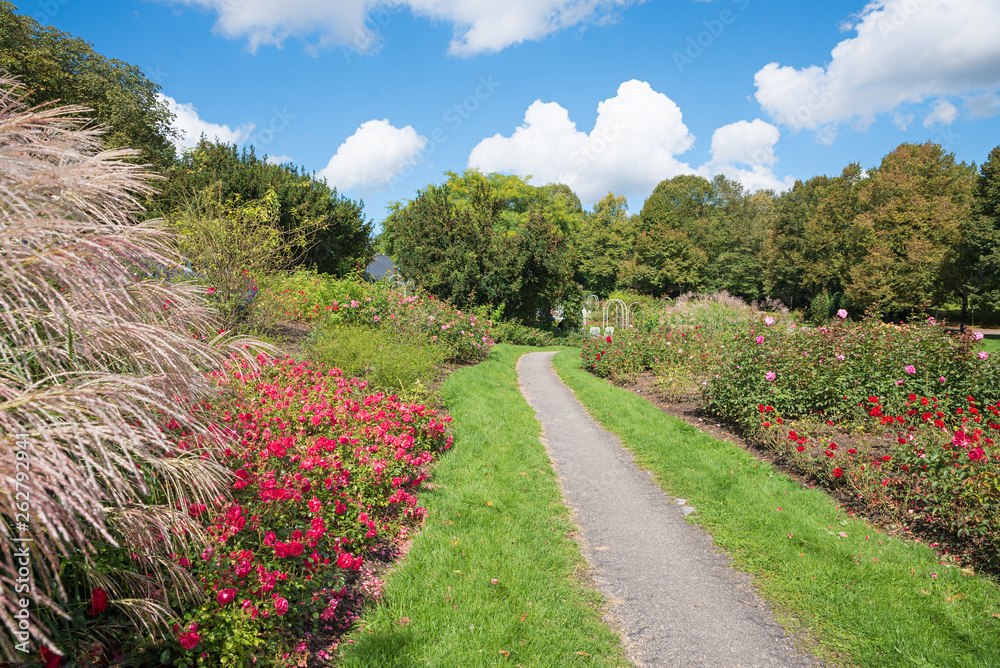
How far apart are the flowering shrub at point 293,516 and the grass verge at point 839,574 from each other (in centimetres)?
280

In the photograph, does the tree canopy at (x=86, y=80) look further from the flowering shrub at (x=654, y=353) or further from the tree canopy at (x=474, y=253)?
the flowering shrub at (x=654, y=353)

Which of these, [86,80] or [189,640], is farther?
[86,80]

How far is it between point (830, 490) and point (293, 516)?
502cm

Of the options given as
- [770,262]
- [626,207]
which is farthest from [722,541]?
[626,207]

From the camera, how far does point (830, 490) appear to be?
16.1 ft

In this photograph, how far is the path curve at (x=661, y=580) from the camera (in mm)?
2889

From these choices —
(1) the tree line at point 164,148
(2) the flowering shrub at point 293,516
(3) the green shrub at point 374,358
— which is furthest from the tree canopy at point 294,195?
(2) the flowering shrub at point 293,516

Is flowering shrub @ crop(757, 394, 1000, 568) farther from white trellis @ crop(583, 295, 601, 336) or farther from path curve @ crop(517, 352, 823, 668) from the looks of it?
white trellis @ crop(583, 295, 601, 336)

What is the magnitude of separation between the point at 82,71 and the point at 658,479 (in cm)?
2695

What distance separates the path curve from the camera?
2.89 meters

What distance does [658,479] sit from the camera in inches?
220

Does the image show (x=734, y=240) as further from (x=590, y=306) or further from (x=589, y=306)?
(x=589, y=306)

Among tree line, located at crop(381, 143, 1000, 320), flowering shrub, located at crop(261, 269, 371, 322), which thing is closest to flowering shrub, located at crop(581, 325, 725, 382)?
tree line, located at crop(381, 143, 1000, 320)

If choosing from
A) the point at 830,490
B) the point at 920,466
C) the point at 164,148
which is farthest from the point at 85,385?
the point at 164,148
